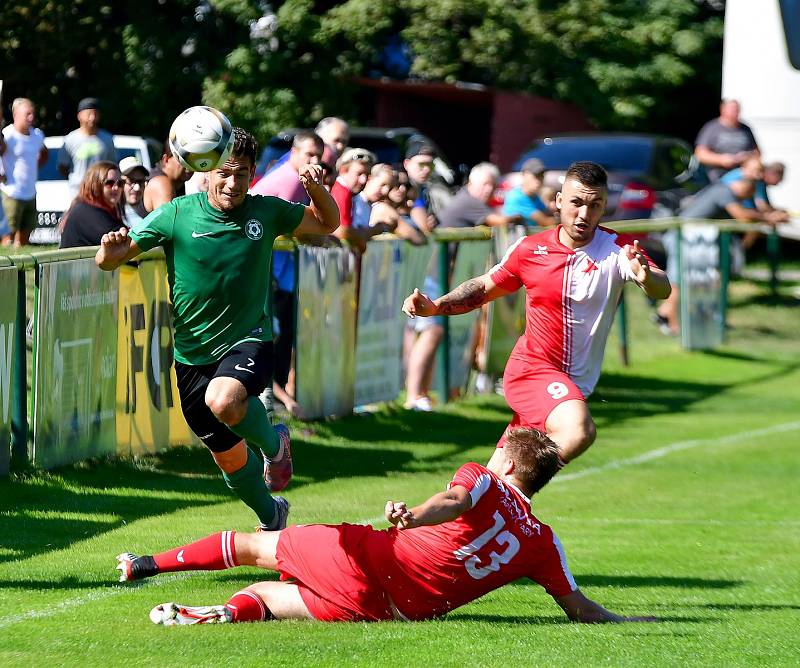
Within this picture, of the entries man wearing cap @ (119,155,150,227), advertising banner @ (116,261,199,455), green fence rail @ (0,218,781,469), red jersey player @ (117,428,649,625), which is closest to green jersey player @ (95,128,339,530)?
red jersey player @ (117,428,649,625)

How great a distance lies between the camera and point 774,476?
1268 centimetres

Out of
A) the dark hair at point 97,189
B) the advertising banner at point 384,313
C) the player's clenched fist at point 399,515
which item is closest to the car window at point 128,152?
the advertising banner at point 384,313

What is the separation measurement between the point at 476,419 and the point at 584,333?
19.7 feet

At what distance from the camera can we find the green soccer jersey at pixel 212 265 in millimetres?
7836

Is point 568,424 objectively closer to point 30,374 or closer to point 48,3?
point 30,374

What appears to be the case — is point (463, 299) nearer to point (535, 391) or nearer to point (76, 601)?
point (535, 391)

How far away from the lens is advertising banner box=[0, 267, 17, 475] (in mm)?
9758

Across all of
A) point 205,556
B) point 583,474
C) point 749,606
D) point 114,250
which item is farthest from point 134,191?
point 749,606

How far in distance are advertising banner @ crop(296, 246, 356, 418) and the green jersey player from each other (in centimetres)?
472

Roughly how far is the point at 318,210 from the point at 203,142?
0.75 meters

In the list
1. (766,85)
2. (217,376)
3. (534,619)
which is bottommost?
(534,619)

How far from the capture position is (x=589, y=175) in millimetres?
8328

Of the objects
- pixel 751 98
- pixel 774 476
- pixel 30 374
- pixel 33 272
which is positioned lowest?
pixel 774 476

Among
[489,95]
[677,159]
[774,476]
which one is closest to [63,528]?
[774,476]
